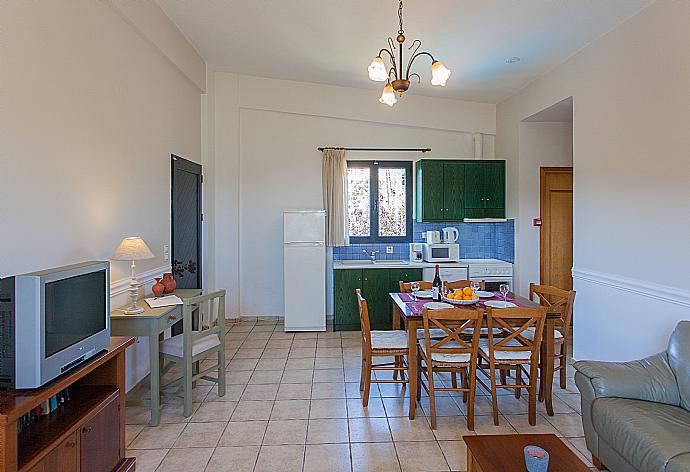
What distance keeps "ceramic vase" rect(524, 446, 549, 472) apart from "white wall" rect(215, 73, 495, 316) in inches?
193

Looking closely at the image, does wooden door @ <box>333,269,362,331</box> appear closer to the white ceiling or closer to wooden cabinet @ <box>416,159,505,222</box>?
wooden cabinet @ <box>416,159,505,222</box>

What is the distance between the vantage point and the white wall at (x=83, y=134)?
8.04ft

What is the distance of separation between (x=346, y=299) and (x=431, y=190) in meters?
1.85

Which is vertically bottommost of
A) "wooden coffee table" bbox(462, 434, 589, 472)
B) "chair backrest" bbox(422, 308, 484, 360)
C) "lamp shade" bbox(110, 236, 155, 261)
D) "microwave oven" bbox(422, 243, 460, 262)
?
"wooden coffee table" bbox(462, 434, 589, 472)

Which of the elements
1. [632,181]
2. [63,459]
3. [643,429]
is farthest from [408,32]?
[63,459]

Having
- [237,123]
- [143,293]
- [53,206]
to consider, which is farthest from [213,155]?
[53,206]

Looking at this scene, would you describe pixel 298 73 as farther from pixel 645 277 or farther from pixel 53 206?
pixel 645 277

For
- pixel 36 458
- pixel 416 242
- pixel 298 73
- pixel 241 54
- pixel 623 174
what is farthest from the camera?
pixel 416 242

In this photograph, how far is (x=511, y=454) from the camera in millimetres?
2215

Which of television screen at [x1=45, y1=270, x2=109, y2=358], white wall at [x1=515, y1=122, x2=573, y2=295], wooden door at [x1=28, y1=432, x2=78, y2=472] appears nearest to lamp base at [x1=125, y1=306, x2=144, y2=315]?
television screen at [x1=45, y1=270, x2=109, y2=358]

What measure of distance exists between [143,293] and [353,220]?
10.8 ft

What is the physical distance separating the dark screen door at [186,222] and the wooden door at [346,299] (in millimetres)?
1768

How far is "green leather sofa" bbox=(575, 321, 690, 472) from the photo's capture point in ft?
7.39

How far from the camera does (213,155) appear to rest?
20.6ft
